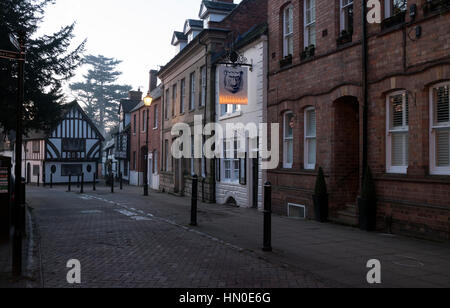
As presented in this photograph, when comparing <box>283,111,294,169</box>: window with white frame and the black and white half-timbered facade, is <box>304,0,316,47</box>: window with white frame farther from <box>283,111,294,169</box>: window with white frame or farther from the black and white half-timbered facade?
the black and white half-timbered facade

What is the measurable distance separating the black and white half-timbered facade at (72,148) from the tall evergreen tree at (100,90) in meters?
28.4

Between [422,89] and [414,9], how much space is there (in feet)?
6.12

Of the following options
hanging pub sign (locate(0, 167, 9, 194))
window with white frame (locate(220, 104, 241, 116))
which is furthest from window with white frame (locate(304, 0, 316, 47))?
hanging pub sign (locate(0, 167, 9, 194))

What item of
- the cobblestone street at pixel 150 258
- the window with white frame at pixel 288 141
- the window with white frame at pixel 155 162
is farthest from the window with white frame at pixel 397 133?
the window with white frame at pixel 155 162

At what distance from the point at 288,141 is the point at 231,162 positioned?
4.38 meters

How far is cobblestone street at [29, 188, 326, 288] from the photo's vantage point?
625 cm

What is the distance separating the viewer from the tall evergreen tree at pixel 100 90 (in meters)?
73.4

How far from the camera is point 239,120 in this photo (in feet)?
59.2

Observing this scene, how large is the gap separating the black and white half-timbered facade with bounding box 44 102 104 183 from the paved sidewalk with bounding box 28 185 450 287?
35213 millimetres

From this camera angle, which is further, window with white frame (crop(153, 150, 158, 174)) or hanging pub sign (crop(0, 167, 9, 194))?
window with white frame (crop(153, 150, 158, 174))

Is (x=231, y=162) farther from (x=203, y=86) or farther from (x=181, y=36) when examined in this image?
(x=181, y=36)

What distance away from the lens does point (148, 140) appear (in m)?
36.5

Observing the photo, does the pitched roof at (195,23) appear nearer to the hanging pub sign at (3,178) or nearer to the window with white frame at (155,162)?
the window with white frame at (155,162)

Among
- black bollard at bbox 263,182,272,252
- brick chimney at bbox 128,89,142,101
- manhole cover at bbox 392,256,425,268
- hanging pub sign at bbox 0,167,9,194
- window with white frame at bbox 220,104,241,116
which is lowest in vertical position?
manhole cover at bbox 392,256,425,268
